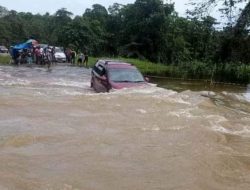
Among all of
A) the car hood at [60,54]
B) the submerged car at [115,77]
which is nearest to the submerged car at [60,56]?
the car hood at [60,54]

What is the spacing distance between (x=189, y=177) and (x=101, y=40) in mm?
47155

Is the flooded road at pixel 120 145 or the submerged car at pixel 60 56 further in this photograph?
the submerged car at pixel 60 56

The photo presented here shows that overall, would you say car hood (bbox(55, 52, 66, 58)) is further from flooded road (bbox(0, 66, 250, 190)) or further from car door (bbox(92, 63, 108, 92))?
flooded road (bbox(0, 66, 250, 190))

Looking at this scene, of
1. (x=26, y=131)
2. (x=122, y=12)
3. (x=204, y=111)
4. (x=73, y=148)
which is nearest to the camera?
(x=73, y=148)

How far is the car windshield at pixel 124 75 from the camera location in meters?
16.2

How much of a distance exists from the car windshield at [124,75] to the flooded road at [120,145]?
2.51m

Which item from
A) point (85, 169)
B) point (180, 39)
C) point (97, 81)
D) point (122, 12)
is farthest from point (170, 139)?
point (122, 12)

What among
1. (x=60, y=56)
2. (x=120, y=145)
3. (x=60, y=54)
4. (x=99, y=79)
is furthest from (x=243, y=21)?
(x=60, y=54)

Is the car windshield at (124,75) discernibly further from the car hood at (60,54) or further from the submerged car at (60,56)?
the car hood at (60,54)

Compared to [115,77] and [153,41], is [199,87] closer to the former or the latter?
[115,77]

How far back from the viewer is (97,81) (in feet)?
57.5

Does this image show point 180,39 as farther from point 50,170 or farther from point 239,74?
point 50,170

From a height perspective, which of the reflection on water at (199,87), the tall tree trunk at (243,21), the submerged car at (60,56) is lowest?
the reflection on water at (199,87)

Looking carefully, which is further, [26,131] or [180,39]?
[180,39]
